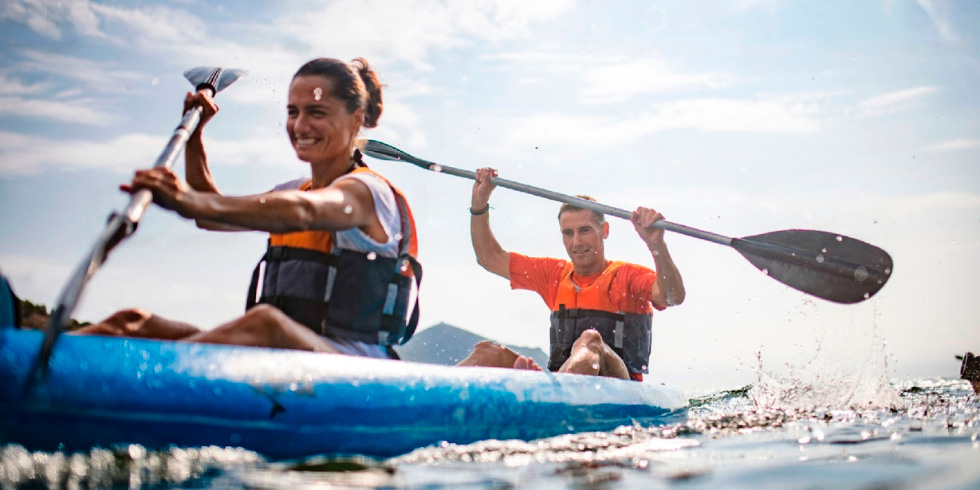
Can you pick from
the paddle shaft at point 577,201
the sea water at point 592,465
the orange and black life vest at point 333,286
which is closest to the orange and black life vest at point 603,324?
the paddle shaft at point 577,201

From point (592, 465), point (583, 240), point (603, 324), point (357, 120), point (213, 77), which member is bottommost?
point (592, 465)

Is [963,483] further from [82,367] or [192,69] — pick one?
[192,69]

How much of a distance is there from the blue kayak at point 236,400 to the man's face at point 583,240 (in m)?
2.34

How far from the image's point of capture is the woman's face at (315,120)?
2.89 metres

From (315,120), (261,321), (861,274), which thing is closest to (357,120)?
(315,120)

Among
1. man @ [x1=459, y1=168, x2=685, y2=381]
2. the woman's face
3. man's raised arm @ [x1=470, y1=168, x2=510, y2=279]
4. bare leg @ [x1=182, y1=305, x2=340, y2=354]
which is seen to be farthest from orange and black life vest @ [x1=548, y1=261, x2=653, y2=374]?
bare leg @ [x1=182, y1=305, x2=340, y2=354]

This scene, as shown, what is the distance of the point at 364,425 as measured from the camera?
2.31 m

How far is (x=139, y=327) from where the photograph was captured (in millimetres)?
2611

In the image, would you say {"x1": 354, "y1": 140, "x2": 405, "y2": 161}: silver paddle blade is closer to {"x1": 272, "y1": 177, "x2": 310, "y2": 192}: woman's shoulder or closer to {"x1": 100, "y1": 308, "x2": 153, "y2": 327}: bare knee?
{"x1": 272, "y1": 177, "x2": 310, "y2": 192}: woman's shoulder

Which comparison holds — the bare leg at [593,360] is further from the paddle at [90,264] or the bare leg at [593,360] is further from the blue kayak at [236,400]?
the paddle at [90,264]

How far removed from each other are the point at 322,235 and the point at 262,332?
44 centimetres

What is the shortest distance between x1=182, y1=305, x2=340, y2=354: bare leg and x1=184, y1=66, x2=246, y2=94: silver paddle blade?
1.43 metres

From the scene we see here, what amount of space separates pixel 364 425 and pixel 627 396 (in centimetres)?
179

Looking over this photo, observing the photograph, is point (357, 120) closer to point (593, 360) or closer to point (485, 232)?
point (593, 360)
